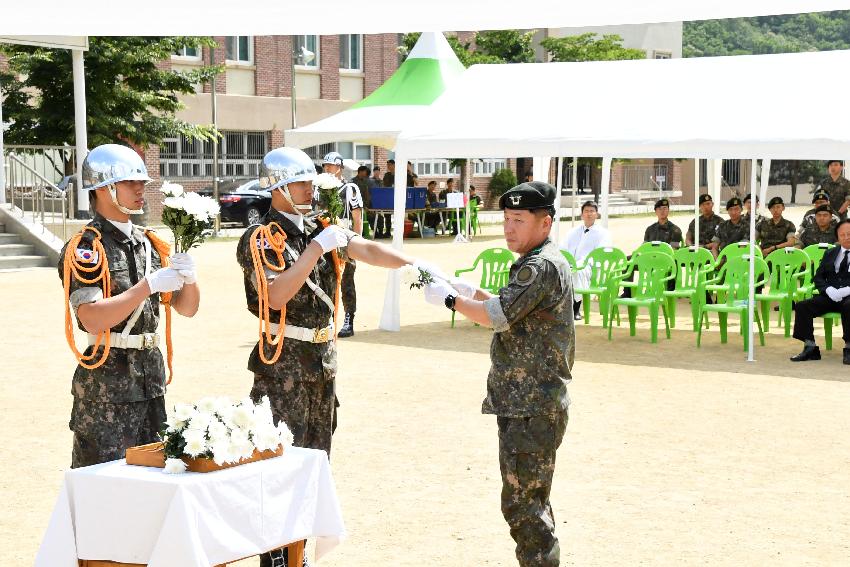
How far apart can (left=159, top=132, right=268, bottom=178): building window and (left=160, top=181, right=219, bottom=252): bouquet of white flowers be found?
3615cm

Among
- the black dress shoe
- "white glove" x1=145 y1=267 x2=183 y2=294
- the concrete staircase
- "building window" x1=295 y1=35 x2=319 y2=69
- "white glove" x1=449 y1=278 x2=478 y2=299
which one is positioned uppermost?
"building window" x1=295 y1=35 x2=319 y2=69

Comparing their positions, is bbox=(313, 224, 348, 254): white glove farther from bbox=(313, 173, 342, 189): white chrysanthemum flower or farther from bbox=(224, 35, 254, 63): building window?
bbox=(224, 35, 254, 63): building window

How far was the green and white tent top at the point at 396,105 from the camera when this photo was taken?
2325cm

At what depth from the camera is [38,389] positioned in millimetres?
10594

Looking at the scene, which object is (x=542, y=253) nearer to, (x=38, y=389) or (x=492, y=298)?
(x=492, y=298)

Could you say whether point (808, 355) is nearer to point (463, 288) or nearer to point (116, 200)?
point (463, 288)

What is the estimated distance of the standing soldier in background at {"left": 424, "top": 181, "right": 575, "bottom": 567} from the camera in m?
4.74

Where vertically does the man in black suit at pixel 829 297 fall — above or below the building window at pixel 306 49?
below

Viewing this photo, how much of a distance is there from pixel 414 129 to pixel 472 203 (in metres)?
19.3

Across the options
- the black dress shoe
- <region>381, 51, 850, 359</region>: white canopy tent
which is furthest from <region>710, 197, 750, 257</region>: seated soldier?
the black dress shoe

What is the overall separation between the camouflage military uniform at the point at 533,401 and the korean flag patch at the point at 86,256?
1635mm

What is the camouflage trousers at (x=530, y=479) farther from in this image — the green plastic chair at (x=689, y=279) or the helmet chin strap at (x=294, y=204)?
the green plastic chair at (x=689, y=279)

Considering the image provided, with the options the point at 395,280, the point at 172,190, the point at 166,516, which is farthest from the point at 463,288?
the point at 395,280

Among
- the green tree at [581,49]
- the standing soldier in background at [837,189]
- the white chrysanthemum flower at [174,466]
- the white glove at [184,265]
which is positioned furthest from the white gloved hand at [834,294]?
the green tree at [581,49]
